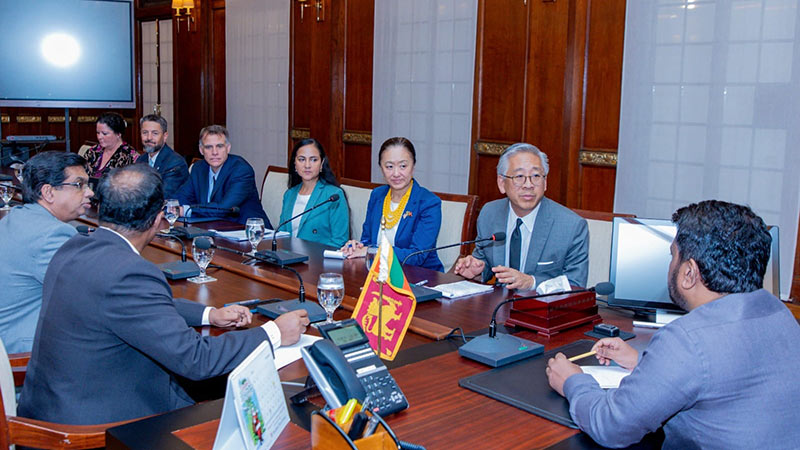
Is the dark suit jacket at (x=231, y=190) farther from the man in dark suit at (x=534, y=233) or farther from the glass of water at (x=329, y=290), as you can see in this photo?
the glass of water at (x=329, y=290)

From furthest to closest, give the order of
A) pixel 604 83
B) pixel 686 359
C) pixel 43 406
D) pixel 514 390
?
1. pixel 604 83
2. pixel 43 406
3. pixel 514 390
4. pixel 686 359

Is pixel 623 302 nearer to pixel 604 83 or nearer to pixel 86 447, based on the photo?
pixel 86 447

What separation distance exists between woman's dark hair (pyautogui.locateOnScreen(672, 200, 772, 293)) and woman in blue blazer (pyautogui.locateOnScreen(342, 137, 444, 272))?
1.89m

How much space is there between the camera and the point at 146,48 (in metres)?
8.99

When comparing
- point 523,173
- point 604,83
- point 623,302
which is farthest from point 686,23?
point 623,302

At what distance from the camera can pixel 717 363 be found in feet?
4.00

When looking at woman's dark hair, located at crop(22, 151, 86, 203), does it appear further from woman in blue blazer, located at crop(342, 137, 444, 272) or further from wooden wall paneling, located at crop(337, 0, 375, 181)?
wooden wall paneling, located at crop(337, 0, 375, 181)

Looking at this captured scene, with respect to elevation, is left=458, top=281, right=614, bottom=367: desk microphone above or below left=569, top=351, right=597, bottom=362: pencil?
above

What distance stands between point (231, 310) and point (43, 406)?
1.67 feet

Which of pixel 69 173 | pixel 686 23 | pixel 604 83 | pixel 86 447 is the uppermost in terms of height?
pixel 686 23

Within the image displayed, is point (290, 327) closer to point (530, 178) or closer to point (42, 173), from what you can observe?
point (530, 178)

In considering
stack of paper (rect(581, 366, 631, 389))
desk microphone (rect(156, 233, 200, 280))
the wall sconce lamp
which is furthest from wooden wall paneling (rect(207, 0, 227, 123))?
stack of paper (rect(581, 366, 631, 389))

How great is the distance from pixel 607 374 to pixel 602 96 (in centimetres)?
330

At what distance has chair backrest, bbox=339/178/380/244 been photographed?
3.75 metres
